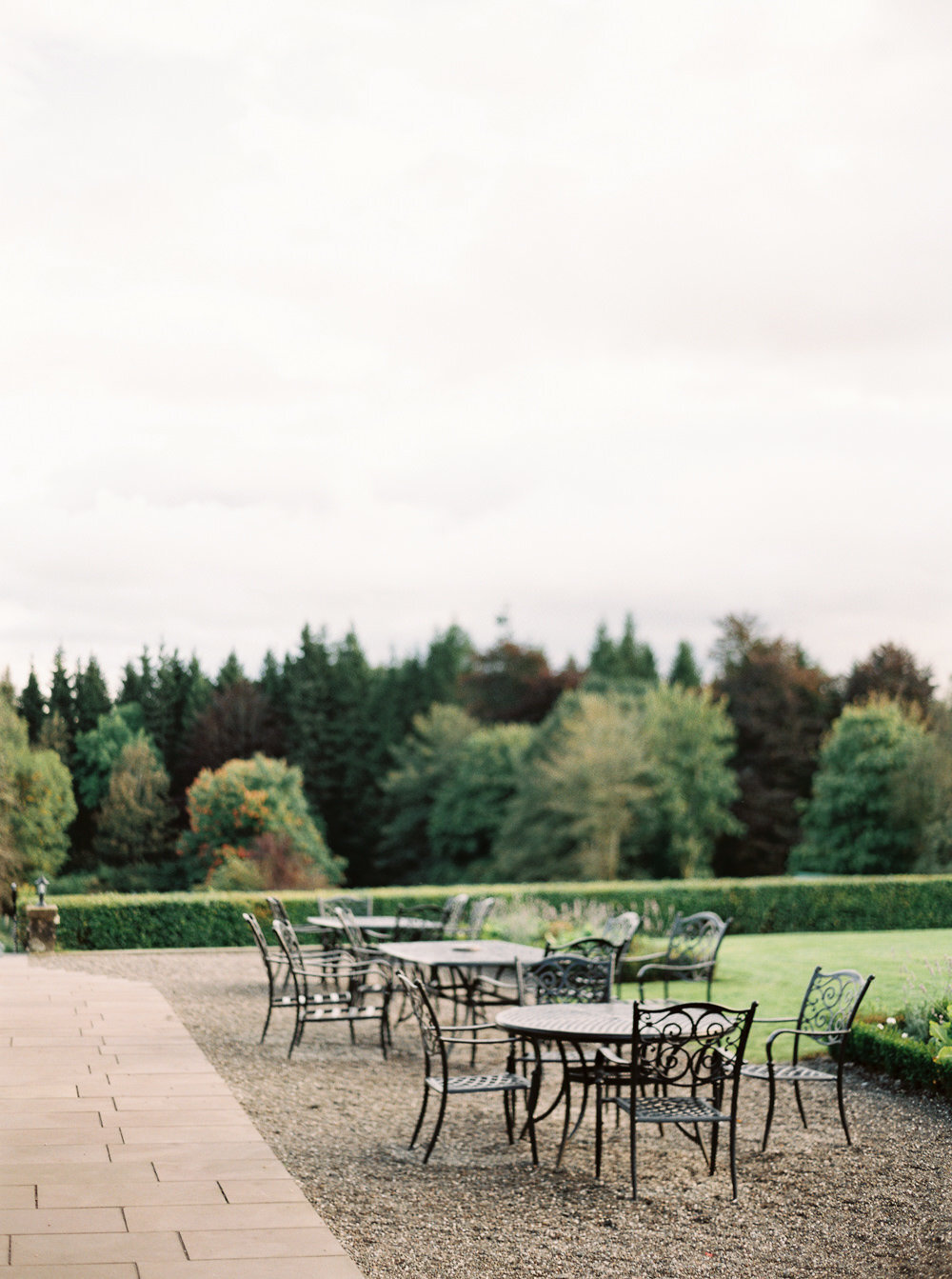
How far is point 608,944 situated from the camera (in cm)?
739

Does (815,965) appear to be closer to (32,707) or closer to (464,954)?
(464,954)

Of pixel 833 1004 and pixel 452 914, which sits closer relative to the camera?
pixel 833 1004

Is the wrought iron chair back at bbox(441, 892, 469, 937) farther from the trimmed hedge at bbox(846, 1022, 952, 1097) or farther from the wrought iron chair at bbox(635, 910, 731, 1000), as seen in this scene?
the trimmed hedge at bbox(846, 1022, 952, 1097)

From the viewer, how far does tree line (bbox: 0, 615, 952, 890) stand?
27.0 meters

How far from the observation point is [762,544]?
894 inches

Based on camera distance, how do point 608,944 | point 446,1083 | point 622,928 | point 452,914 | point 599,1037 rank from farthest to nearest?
point 452,914 → point 622,928 → point 608,944 → point 446,1083 → point 599,1037

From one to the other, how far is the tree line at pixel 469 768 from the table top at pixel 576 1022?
20.3 meters

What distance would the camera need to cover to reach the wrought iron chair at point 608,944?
755cm

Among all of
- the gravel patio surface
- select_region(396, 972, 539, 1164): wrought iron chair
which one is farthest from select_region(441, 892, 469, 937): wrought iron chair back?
select_region(396, 972, 539, 1164): wrought iron chair

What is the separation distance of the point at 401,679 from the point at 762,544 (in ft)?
78.4

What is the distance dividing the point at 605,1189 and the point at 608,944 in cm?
Answer: 208

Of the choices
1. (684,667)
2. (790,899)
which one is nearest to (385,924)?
(790,899)

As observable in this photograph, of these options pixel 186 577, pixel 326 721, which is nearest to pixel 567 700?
pixel 326 721

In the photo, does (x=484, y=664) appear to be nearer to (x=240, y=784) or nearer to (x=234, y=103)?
(x=240, y=784)
